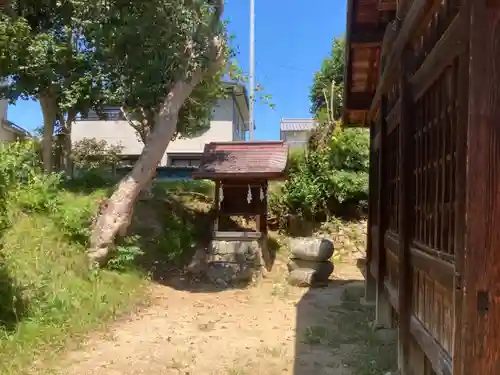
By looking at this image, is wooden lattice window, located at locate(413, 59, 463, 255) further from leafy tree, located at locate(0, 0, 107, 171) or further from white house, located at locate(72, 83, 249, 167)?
white house, located at locate(72, 83, 249, 167)

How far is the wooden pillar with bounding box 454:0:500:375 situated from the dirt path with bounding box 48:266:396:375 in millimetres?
3636

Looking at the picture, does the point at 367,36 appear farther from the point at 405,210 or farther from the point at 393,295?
the point at 393,295

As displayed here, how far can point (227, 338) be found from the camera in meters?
7.57

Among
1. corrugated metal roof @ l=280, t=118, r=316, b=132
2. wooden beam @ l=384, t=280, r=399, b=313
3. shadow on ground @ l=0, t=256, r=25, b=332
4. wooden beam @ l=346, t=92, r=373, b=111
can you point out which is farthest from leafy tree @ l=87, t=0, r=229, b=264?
corrugated metal roof @ l=280, t=118, r=316, b=132

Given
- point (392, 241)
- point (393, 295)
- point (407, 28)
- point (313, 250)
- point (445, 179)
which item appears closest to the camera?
point (445, 179)

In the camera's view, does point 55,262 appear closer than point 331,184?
Yes

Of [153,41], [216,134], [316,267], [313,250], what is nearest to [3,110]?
[216,134]

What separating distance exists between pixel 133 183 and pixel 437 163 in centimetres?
806

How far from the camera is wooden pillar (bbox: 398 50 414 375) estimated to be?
180 inches

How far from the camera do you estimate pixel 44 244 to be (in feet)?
29.9

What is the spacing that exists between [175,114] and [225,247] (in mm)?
3571

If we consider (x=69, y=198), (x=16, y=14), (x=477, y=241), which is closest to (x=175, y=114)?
(x=69, y=198)

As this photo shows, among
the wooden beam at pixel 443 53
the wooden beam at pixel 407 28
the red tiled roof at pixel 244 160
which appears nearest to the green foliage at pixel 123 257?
the red tiled roof at pixel 244 160

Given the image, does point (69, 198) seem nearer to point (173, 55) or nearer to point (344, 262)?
point (173, 55)
